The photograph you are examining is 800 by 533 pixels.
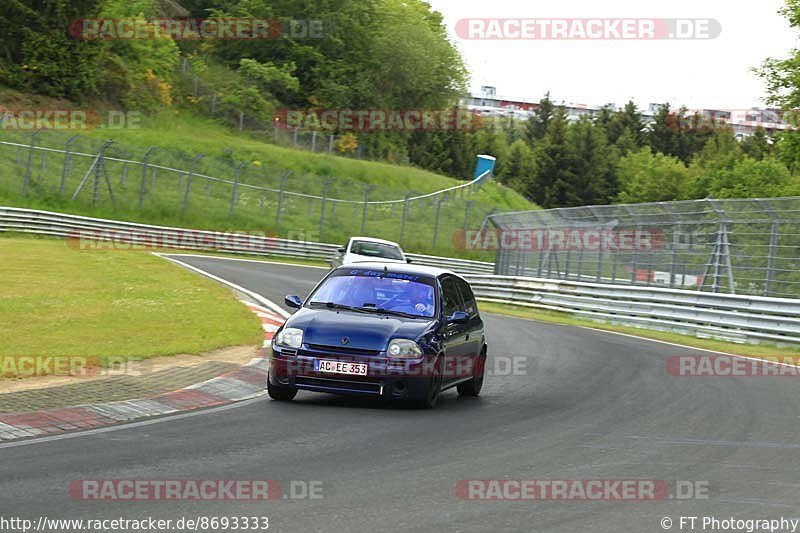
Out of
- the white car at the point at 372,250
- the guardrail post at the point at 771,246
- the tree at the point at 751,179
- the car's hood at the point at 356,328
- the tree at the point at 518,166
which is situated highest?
the tree at the point at 518,166

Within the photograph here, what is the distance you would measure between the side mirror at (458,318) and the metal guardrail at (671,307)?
34.5ft

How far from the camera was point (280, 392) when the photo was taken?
36.0 feet

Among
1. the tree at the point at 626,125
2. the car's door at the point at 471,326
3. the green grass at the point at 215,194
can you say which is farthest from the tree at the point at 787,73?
the tree at the point at 626,125

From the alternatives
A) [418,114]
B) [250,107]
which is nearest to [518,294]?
[250,107]

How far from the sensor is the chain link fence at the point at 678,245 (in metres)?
21.8

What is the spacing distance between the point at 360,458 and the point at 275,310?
42.5 feet

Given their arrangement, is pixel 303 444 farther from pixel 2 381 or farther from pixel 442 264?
pixel 442 264

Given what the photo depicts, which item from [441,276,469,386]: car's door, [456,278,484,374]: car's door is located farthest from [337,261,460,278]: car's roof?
[456,278,484,374]: car's door

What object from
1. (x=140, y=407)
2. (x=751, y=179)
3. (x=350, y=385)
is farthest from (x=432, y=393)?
(x=751, y=179)

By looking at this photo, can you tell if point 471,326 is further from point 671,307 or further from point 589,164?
point 589,164

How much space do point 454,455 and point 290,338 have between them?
3042 mm

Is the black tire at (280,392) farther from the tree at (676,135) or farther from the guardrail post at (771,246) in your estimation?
the tree at (676,135)

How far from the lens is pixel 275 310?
20812 millimetres

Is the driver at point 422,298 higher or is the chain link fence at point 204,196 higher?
the chain link fence at point 204,196
